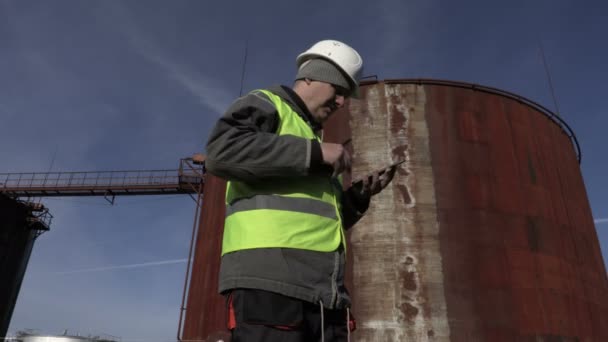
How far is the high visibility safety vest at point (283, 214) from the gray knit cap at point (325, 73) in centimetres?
28

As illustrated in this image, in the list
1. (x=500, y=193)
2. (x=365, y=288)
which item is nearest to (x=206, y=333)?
(x=365, y=288)

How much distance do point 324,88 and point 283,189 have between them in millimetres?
594

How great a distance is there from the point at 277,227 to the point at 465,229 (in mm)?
8271

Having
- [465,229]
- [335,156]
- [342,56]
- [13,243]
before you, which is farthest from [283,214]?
[13,243]

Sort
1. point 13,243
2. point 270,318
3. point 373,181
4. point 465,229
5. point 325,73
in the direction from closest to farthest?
point 270,318, point 325,73, point 373,181, point 465,229, point 13,243

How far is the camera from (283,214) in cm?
168

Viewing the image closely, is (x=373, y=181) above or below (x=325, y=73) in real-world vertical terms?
below

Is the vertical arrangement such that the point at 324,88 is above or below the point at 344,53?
below

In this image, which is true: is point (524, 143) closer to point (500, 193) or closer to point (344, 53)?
point (500, 193)

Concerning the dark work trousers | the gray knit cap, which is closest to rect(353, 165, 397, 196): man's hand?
the gray knit cap

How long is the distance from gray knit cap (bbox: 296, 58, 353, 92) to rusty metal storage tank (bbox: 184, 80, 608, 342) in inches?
284

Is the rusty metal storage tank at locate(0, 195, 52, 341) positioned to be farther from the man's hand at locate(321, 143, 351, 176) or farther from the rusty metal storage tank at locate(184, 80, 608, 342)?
the man's hand at locate(321, 143, 351, 176)

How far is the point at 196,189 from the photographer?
67.7ft

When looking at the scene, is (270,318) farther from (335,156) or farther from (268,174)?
(335,156)
